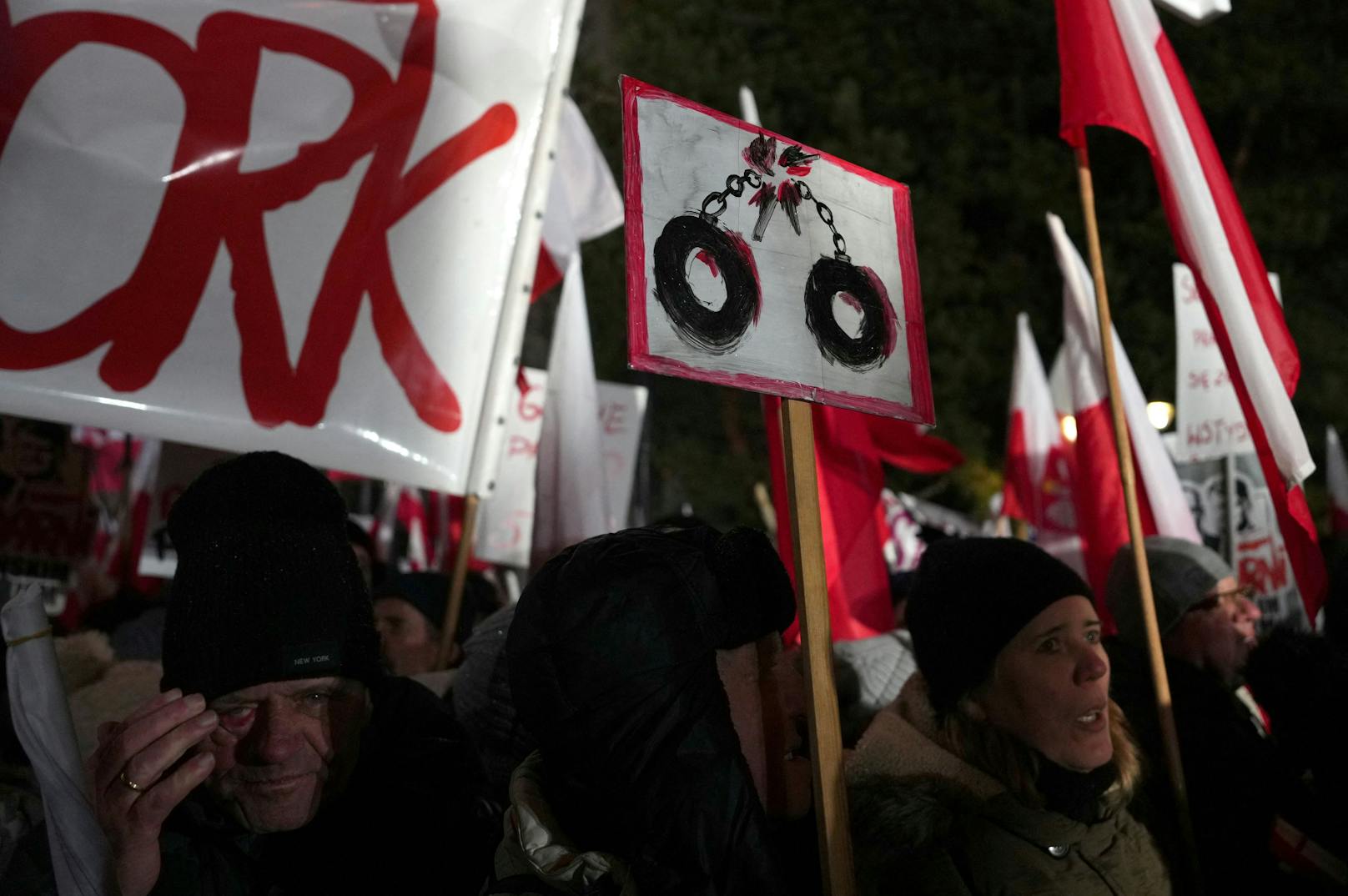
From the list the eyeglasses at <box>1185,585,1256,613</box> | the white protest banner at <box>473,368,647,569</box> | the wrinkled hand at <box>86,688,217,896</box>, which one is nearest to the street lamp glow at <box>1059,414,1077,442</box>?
the white protest banner at <box>473,368,647,569</box>

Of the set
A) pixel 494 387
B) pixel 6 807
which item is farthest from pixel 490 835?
pixel 494 387

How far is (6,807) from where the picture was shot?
1.84 meters

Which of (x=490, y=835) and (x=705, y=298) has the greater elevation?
(x=705, y=298)

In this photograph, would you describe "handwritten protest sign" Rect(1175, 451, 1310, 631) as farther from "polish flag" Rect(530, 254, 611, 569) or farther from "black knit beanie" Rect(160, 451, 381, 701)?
"black knit beanie" Rect(160, 451, 381, 701)

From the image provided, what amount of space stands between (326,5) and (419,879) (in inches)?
88.9

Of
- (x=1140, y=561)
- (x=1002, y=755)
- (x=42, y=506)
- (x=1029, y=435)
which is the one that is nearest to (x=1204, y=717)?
(x=1140, y=561)

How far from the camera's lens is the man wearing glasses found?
104 inches

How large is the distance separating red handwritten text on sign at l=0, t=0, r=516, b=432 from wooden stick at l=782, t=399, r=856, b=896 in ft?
4.46

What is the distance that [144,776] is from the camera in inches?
63.7

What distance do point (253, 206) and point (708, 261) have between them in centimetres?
164

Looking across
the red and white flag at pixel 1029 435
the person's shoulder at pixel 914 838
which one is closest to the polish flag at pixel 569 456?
the person's shoulder at pixel 914 838

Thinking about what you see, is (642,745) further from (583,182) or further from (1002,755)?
(583,182)

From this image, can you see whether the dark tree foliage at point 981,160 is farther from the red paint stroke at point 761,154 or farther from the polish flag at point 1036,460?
the red paint stroke at point 761,154

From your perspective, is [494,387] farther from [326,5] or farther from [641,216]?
[641,216]
